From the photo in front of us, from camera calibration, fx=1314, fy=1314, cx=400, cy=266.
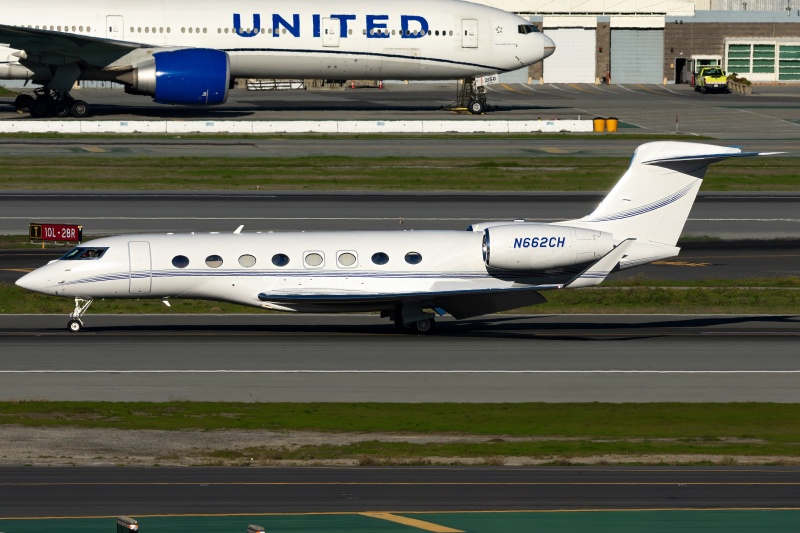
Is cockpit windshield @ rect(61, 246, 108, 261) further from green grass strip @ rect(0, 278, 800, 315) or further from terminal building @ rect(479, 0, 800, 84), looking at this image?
terminal building @ rect(479, 0, 800, 84)

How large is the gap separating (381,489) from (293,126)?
198 ft

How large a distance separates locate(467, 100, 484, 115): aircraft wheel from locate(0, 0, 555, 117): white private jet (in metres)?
6.06

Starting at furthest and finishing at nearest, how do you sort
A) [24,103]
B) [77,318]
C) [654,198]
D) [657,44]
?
[657,44] < [24,103] < [654,198] < [77,318]

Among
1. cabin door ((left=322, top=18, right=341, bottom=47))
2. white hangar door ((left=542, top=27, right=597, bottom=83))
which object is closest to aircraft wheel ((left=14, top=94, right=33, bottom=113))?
cabin door ((left=322, top=18, right=341, bottom=47))

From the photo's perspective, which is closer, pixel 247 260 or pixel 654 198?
pixel 247 260

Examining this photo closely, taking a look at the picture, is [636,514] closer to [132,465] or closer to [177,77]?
[132,465]

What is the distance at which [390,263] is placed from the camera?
3319 centimetres

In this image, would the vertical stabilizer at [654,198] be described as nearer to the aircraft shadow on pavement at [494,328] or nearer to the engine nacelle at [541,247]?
the engine nacelle at [541,247]

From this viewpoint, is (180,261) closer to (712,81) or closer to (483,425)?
(483,425)

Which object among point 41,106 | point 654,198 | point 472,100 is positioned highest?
point 472,100

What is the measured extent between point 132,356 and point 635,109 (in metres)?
71.4

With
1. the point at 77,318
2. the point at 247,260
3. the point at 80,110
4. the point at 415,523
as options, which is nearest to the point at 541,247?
the point at 247,260

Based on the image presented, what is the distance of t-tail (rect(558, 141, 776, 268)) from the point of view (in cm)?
3384

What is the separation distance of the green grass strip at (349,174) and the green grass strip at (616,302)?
21.0 metres
